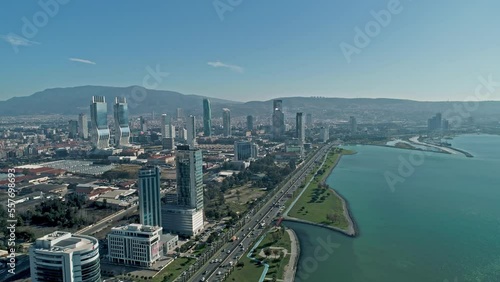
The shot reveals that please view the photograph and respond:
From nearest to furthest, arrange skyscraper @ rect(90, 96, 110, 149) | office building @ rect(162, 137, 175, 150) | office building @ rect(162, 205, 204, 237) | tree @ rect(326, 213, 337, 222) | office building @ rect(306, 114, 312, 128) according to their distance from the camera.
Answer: office building @ rect(162, 205, 204, 237) < tree @ rect(326, 213, 337, 222) < skyscraper @ rect(90, 96, 110, 149) < office building @ rect(162, 137, 175, 150) < office building @ rect(306, 114, 312, 128)

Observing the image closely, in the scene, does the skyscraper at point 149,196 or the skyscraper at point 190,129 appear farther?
the skyscraper at point 190,129

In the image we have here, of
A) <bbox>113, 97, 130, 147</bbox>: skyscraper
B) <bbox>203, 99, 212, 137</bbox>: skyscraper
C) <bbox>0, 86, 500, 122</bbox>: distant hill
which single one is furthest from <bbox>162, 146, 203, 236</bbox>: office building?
<bbox>0, 86, 500, 122</bbox>: distant hill

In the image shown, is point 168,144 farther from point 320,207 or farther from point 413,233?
point 413,233

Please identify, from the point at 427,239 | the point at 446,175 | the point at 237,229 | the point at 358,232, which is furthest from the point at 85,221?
the point at 446,175

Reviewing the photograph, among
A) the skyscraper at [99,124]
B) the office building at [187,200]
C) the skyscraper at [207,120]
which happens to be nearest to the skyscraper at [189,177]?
the office building at [187,200]

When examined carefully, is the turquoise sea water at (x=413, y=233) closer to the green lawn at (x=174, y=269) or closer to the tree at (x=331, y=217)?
the tree at (x=331, y=217)

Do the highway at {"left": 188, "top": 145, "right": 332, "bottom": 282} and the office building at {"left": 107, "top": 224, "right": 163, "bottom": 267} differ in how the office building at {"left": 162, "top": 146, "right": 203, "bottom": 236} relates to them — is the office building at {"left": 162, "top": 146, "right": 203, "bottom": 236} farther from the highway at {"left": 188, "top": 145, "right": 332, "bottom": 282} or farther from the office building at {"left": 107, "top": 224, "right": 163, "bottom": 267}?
the office building at {"left": 107, "top": 224, "right": 163, "bottom": 267}
